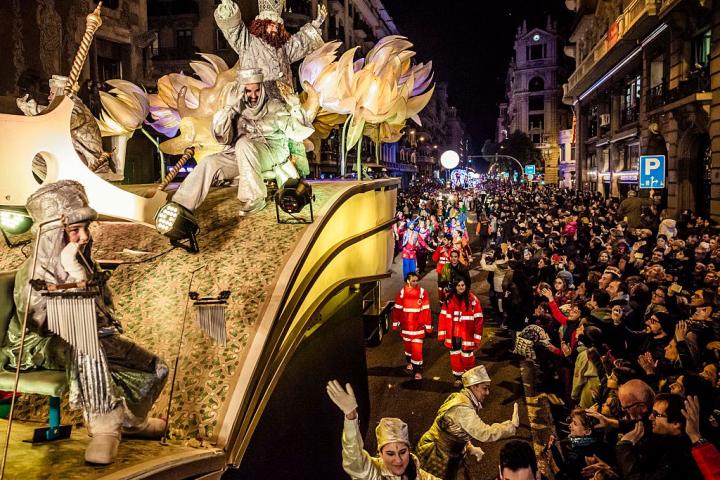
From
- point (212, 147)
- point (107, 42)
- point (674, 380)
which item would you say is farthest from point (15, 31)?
point (674, 380)

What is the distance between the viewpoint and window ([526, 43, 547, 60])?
98.5 m

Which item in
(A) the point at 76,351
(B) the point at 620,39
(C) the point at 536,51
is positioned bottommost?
(A) the point at 76,351

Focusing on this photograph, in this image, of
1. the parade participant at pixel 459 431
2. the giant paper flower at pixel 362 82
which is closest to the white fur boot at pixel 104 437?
the parade participant at pixel 459 431

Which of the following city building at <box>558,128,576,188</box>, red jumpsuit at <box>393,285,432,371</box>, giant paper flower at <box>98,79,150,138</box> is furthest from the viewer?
city building at <box>558,128,576,188</box>

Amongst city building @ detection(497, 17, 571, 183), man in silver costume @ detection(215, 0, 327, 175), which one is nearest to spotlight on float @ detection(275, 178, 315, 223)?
man in silver costume @ detection(215, 0, 327, 175)

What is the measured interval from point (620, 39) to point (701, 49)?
311 inches

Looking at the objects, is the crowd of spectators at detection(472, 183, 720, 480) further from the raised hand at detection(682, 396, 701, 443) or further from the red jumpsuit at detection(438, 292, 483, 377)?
the red jumpsuit at detection(438, 292, 483, 377)

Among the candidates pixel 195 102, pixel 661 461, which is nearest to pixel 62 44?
pixel 195 102

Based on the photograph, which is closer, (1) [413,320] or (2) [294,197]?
(2) [294,197]

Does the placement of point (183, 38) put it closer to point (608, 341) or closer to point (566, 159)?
point (608, 341)

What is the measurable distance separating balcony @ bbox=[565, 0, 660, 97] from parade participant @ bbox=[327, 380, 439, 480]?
2415cm

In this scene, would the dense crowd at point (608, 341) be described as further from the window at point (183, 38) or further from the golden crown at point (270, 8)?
the window at point (183, 38)

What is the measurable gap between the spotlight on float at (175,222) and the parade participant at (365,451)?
2540mm

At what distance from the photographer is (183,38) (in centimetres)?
3362
